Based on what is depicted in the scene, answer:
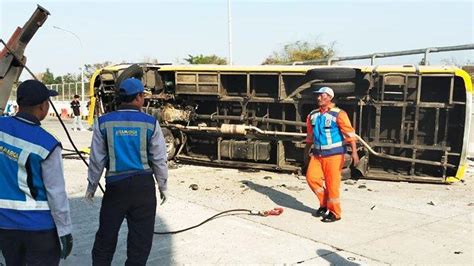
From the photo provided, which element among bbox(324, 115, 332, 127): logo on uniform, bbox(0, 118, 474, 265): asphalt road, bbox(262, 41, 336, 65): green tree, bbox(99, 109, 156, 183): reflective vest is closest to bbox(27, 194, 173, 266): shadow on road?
bbox(0, 118, 474, 265): asphalt road

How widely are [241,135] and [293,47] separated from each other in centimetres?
2694

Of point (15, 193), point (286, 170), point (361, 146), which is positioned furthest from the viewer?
point (286, 170)

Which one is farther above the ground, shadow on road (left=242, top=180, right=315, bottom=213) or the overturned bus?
the overturned bus

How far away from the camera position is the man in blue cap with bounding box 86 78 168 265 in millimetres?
3715

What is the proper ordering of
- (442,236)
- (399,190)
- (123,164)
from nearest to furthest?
1. (123,164)
2. (442,236)
3. (399,190)

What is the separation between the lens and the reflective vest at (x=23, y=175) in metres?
2.92

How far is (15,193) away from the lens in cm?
298

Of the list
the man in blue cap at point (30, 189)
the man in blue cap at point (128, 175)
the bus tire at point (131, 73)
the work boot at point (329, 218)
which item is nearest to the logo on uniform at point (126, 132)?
the man in blue cap at point (128, 175)

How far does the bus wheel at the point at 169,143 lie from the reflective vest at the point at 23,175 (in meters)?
7.35

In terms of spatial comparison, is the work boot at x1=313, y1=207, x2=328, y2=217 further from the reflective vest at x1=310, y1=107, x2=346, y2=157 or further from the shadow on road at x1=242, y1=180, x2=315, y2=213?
the reflective vest at x1=310, y1=107, x2=346, y2=157

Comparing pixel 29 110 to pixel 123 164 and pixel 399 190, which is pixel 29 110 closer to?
pixel 123 164

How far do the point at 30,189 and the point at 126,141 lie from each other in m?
0.94

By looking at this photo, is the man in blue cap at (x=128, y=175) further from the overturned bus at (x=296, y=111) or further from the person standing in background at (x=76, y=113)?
the person standing in background at (x=76, y=113)

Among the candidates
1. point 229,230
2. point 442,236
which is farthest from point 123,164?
point 442,236
